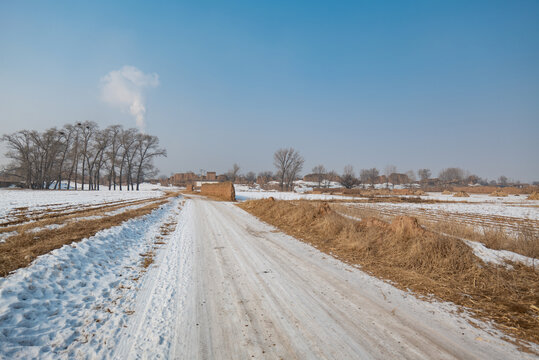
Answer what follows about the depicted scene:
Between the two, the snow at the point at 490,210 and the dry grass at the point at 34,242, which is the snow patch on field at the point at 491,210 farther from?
the dry grass at the point at 34,242

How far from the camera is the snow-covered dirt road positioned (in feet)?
8.63

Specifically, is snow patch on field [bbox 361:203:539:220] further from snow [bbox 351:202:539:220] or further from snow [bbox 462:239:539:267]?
snow [bbox 462:239:539:267]

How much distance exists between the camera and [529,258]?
5.35 m

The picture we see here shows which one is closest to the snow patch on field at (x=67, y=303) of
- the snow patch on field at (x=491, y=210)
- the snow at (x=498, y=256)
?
the snow at (x=498, y=256)

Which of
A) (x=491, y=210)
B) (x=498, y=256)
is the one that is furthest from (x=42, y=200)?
(x=491, y=210)

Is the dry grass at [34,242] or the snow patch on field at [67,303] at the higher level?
the dry grass at [34,242]

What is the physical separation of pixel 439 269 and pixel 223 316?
492 centimetres

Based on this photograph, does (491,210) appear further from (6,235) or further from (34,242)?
(6,235)

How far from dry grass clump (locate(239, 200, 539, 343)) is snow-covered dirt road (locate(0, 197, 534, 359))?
562 millimetres

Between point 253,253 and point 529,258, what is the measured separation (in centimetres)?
684

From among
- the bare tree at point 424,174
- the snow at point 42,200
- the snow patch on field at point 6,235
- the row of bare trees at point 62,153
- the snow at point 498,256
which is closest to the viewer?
the snow at point 498,256

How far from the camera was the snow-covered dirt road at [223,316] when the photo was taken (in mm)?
2631

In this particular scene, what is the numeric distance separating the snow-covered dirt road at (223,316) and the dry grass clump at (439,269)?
56cm

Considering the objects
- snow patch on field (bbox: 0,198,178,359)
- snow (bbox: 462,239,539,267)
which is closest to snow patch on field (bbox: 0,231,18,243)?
snow patch on field (bbox: 0,198,178,359)
